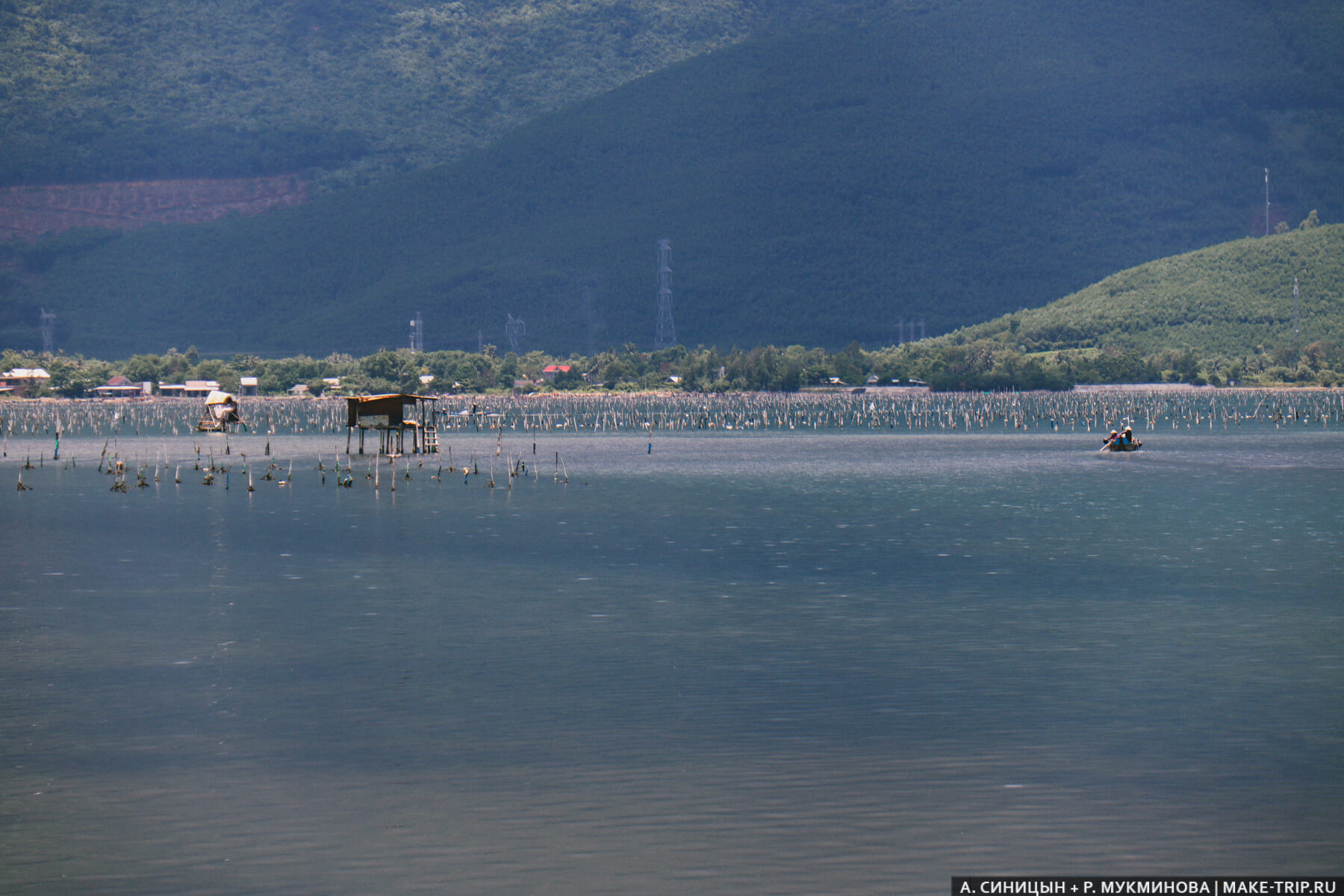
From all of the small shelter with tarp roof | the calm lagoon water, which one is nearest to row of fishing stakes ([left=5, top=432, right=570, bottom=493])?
the calm lagoon water

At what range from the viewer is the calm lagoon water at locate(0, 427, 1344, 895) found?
19516mm

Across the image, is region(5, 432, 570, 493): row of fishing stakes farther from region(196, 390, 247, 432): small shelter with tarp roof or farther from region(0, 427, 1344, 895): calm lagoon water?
region(196, 390, 247, 432): small shelter with tarp roof

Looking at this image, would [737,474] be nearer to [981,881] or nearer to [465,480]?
[465,480]

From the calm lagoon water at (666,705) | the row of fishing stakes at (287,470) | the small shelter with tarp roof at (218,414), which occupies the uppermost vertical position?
the small shelter with tarp roof at (218,414)

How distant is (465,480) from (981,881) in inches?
2877

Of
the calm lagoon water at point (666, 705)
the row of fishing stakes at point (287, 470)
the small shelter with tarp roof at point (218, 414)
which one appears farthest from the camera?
the small shelter with tarp roof at point (218, 414)

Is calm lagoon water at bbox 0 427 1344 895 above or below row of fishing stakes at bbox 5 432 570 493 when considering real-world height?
below

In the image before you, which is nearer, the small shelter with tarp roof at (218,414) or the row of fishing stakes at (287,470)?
the row of fishing stakes at (287,470)

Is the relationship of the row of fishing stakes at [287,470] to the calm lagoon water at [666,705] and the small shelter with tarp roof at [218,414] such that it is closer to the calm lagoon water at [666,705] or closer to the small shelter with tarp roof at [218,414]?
the calm lagoon water at [666,705]

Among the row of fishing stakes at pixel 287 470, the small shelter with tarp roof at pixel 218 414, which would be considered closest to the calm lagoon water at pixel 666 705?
the row of fishing stakes at pixel 287 470

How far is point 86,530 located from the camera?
208ft

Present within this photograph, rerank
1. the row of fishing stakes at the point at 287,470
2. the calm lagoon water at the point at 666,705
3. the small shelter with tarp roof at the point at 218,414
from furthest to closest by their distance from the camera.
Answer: the small shelter with tarp roof at the point at 218,414 → the row of fishing stakes at the point at 287,470 → the calm lagoon water at the point at 666,705

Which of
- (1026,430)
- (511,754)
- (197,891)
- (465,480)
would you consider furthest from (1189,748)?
Answer: (1026,430)

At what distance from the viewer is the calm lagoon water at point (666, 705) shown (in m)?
19.5
